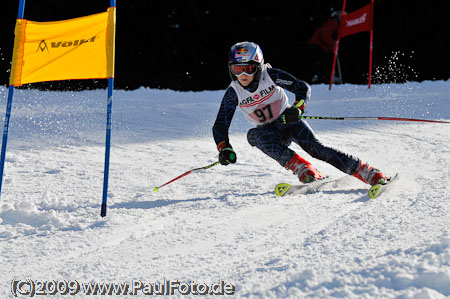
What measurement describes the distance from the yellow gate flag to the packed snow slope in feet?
2.87

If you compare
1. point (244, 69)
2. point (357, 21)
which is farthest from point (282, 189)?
point (357, 21)

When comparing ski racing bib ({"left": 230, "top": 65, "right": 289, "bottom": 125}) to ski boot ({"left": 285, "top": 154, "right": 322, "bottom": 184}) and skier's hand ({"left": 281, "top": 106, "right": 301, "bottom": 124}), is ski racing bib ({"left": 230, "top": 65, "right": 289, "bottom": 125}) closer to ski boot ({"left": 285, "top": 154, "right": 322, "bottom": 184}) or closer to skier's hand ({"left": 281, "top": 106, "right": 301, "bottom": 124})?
skier's hand ({"left": 281, "top": 106, "right": 301, "bottom": 124})

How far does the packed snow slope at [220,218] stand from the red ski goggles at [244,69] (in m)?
0.92

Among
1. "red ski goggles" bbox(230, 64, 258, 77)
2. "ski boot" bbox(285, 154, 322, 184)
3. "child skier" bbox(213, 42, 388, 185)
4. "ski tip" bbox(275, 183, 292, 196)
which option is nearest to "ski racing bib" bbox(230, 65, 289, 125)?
"child skier" bbox(213, 42, 388, 185)

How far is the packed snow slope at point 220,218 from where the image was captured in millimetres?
2139

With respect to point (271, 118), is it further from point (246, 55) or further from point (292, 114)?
point (246, 55)

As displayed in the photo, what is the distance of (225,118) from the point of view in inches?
162

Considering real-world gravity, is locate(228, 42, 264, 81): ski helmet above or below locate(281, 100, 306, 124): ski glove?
above

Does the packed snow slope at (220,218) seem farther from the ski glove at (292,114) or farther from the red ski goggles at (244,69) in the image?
the red ski goggles at (244,69)

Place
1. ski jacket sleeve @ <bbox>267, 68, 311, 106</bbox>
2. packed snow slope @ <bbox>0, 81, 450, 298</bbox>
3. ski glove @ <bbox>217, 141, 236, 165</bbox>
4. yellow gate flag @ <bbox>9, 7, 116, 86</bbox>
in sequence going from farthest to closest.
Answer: ski jacket sleeve @ <bbox>267, 68, 311, 106</bbox>
ski glove @ <bbox>217, 141, 236, 165</bbox>
yellow gate flag @ <bbox>9, 7, 116, 86</bbox>
packed snow slope @ <bbox>0, 81, 450, 298</bbox>

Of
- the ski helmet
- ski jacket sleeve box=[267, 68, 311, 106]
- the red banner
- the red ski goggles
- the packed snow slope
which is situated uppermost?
the red banner

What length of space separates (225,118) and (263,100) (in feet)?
1.18

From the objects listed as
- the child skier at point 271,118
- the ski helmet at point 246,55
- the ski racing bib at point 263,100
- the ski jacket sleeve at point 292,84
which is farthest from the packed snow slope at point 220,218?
the ski helmet at point 246,55

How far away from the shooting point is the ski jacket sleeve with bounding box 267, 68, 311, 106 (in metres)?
4.10
